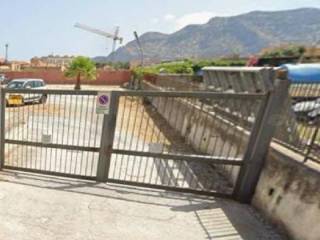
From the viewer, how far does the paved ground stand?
439 centimetres

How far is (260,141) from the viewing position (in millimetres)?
5543

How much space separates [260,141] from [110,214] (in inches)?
103

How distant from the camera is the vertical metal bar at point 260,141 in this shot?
534 centimetres

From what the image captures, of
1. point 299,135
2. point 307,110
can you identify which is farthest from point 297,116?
point 307,110

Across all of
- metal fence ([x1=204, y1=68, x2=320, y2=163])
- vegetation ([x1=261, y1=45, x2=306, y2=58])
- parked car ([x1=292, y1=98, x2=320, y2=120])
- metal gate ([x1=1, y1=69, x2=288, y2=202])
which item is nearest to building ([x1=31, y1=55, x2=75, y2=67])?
vegetation ([x1=261, y1=45, x2=306, y2=58])

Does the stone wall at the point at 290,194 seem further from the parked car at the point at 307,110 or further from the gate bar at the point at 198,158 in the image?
the parked car at the point at 307,110

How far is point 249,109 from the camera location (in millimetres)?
6398

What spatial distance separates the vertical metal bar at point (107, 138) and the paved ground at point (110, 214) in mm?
242

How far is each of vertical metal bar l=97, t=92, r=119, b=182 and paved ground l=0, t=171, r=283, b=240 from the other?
0.24 m

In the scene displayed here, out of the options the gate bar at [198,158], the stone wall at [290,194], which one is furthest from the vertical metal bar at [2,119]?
the stone wall at [290,194]

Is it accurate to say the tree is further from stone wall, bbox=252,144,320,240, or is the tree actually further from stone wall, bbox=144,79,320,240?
stone wall, bbox=252,144,320,240

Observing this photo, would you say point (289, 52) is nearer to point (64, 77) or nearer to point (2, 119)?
point (64, 77)

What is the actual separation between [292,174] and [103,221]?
271cm

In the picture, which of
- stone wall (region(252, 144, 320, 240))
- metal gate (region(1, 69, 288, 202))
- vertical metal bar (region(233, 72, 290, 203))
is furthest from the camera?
metal gate (region(1, 69, 288, 202))
